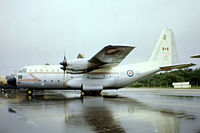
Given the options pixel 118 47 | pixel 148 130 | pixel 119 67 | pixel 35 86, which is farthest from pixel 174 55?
pixel 148 130

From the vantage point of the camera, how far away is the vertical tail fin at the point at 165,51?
62.3 ft

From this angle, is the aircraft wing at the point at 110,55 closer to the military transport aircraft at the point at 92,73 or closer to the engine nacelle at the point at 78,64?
the military transport aircraft at the point at 92,73

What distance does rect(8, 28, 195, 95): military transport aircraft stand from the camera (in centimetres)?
1579

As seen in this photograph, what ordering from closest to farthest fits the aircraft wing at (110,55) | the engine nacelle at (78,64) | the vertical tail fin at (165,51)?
the aircraft wing at (110,55) < the engine nacelle at (78,64) < the vertical tail fin at (165,51)

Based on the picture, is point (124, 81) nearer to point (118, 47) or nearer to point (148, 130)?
point (118, 47)

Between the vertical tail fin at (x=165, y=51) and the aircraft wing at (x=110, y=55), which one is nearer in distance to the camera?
the aircraft wing at (x=110, y=55)

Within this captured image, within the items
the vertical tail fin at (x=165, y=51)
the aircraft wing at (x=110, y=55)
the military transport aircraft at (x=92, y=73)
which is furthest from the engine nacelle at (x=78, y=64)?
the vertical tail fin at (x=165, y=51)

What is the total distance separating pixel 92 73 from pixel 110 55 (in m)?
3.31

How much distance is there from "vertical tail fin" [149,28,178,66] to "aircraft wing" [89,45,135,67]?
526cm

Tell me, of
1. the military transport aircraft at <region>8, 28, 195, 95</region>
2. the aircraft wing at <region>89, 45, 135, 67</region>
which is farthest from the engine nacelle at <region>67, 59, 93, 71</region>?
the aircraft wing at <region>89, 45, 135, 67</region>

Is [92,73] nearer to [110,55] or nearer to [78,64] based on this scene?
[78,64]

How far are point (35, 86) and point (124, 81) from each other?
9109 mm

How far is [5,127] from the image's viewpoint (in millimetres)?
5000

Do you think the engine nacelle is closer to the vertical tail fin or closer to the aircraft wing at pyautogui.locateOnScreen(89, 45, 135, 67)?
the aircraft wing at pyautogui.locateOnScreen(89, 45, 135, 67)
